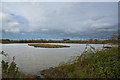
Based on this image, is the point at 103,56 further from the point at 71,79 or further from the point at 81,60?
the point at 71,79

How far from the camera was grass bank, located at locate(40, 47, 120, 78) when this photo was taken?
411 centimetres

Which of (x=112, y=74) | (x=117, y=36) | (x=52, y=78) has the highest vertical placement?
(x=117, y=36)

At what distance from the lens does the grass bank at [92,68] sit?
4.11 meters

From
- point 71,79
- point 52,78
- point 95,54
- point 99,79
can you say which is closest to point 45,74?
point 52,78

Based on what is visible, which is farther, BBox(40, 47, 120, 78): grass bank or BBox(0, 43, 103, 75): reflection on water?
BBox(0, 43, 103, 75): reflection on water

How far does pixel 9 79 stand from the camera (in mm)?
3939

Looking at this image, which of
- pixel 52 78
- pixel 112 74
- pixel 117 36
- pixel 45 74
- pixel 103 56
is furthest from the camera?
pixel 117 36

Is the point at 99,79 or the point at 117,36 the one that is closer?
the point at 99,79

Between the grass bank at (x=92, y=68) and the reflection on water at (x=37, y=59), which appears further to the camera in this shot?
the reflection on water at (x=37, y=59)

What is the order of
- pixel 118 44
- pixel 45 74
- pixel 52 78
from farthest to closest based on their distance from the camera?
pixel 118 44
pixel 45 74
pixel 52 78

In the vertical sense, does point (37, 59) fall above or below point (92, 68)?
Answer: below

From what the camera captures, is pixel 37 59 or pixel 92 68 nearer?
pixel 92 68

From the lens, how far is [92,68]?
13.5 ft

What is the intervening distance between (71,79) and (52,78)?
0.86 metres
